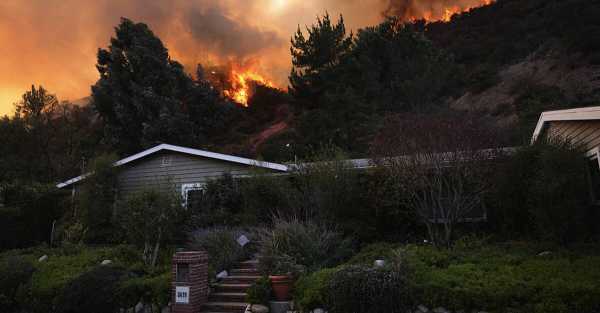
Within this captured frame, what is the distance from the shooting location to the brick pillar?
28.9 feet

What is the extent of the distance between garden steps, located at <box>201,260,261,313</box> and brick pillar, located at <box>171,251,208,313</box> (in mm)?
312

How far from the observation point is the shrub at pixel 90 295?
9117 mm

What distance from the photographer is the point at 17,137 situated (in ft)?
85.4

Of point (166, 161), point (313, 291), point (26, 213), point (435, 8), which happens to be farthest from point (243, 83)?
point (313, 291)

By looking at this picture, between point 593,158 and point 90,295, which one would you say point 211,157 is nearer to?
point 90,295

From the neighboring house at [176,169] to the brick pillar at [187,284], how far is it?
6022 millimetres

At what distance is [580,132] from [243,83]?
35.4 m

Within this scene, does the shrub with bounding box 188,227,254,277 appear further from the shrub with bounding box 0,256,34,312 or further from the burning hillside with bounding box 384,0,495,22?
the burning hillside with bounding box 384,0,495,22

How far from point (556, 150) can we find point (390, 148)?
3593mm

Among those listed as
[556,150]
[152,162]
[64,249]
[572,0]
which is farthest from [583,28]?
[64,249]

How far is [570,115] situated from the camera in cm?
941

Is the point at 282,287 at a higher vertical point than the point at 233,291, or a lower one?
higher

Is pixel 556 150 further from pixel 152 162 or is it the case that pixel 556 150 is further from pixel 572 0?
pixel 572 0

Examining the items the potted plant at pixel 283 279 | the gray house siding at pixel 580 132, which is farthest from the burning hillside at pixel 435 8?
the potted plant at pixel 283 279
